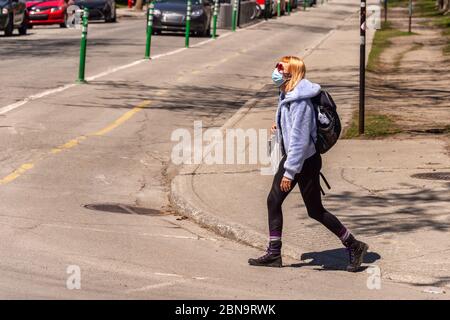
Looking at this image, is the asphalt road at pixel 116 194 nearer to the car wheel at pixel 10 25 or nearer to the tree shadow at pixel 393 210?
the tree shadow at pixel 393 210

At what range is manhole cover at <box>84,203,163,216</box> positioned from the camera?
1209cm

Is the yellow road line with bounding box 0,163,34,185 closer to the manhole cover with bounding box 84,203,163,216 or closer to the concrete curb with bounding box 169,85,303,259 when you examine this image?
the manhole cover with bounding box 84,203,163,216

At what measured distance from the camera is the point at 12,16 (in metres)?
41.1

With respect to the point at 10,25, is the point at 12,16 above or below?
above

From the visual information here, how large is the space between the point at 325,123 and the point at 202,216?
2.60 metres

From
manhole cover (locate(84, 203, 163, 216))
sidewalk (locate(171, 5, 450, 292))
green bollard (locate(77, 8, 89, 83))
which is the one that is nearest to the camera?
sidewalk (locate(171, 5, 450, 292))

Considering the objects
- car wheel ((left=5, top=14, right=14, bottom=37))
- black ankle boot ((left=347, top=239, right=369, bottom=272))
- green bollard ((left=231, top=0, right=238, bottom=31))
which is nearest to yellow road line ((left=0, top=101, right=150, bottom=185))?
black ankle boot ((left=347, top=239, right=369, bottom=272))

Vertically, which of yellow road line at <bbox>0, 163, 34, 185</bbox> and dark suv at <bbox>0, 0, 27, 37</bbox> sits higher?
yellow road line at <bbox>0, 163, 34, 185</bbox>

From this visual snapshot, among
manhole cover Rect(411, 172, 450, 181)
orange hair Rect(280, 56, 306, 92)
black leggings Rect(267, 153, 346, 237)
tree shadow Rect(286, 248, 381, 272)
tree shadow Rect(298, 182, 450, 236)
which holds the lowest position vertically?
manhole cover Rect(411, 172, 450, 181)

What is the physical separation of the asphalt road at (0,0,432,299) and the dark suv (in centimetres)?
1126

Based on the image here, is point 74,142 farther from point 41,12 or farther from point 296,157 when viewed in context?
point 41,12

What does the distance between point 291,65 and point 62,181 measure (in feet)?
15.9

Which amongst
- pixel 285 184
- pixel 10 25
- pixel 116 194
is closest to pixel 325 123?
pixel 285 184
